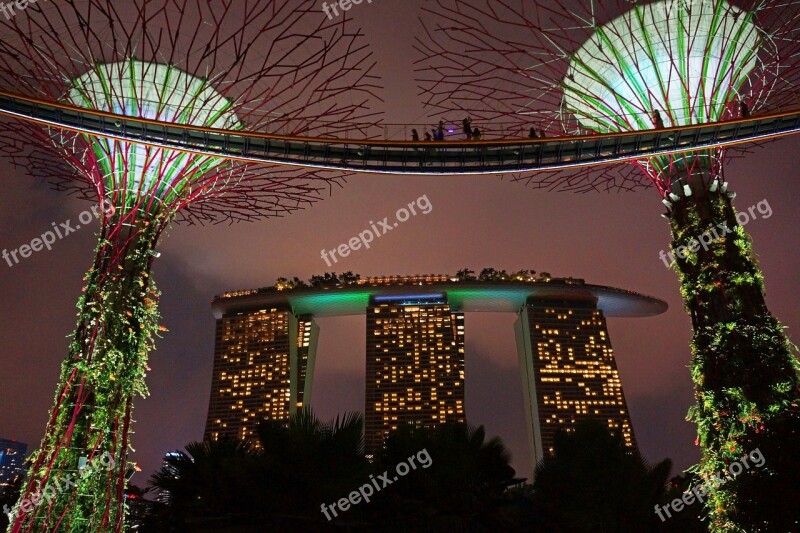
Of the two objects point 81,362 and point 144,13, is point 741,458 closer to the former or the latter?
point 81,362

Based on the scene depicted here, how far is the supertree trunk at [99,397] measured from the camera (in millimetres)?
15727

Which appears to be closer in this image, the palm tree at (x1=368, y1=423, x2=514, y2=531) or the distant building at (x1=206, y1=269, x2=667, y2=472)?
the palm tree at (x1=368, y1=423, x2=514, y2=531)

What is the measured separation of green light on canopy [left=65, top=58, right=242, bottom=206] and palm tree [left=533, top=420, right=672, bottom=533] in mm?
13634

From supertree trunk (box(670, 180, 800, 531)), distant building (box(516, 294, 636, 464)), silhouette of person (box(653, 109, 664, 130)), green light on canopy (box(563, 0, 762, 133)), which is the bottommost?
supertree trunk (box(670, 180, 800, 531))

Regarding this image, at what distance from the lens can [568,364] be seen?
376ft

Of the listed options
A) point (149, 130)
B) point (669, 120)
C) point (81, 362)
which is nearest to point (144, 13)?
point (149, 130)

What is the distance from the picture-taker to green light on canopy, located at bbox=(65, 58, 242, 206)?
1909 centimetres

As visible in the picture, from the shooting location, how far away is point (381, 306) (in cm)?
11600
